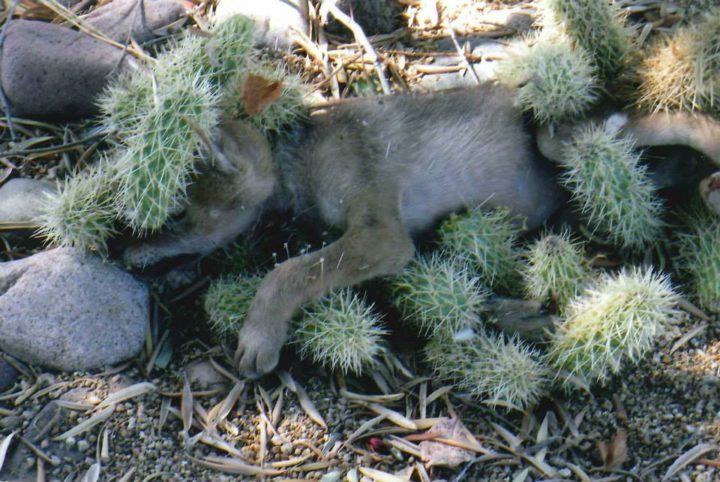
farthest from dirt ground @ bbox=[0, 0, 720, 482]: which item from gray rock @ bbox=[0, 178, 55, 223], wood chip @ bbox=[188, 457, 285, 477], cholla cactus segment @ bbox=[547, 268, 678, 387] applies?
gray rock @ bbox=[0, 178, 55, 223]

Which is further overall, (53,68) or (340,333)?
(53,68)

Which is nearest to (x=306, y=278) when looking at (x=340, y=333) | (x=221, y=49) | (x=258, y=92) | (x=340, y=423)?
(x=340, y=333)

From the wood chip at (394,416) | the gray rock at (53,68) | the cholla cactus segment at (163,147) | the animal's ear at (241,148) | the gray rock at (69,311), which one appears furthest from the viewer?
the gray rock at (53,68)

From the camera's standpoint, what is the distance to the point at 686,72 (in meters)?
3.68

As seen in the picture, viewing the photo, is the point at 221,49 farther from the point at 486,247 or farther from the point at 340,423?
the point at 340,423

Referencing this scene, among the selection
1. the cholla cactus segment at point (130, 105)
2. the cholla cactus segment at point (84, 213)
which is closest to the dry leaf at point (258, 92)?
the cholla cactus segment at point (130, 105)

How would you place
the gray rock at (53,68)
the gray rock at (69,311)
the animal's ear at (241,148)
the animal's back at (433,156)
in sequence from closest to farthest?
the gray rock at (69,311) → the animal's ear at (241,148) → the animal's back at (433,156) → the gray rock at (53,68)

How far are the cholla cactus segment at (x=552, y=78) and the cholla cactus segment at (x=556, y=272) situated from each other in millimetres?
654

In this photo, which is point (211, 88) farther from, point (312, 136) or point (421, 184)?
point (421, 184)

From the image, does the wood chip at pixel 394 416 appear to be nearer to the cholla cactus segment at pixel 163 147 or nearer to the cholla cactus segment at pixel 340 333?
the cholla cactus segment at pixel 340 333

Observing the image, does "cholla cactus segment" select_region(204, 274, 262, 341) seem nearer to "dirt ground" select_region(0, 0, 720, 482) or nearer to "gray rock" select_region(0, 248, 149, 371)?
"dirt ground" select_region(0, 0, 720, 482)

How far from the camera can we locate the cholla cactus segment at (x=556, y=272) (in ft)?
11.8

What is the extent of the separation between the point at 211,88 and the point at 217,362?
123 centimetres

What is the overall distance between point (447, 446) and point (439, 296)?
0.61 metres
